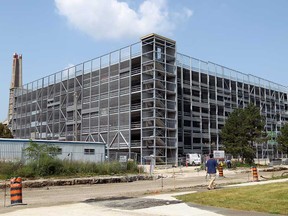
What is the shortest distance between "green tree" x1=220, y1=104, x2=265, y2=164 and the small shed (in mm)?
19986

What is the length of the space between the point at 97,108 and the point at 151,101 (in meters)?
13.6

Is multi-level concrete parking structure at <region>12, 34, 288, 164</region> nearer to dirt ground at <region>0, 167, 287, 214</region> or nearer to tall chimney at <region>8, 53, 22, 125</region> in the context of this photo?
tall chimney at <region>8, 53, 22, 125</region>

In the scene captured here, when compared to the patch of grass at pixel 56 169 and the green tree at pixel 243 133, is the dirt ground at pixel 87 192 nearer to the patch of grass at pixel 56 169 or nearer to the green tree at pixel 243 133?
the patch of grass at pixel 56 169

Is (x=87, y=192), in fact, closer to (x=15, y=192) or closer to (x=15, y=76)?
(x=15, y=192)

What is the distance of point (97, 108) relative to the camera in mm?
75125

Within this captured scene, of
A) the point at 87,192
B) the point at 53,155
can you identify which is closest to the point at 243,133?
the point at 53,155

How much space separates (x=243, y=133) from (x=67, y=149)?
26.6m

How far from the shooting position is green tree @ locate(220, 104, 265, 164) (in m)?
55.6

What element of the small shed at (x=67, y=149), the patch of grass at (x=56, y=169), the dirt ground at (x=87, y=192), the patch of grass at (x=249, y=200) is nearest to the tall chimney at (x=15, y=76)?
the small shed at (x=67, y=149)

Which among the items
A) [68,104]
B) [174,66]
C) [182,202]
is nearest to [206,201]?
[182,202]

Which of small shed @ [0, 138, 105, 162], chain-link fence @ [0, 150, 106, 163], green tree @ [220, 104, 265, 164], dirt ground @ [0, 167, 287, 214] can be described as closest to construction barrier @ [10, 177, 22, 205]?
dirt ground @ [0, 167, 287, 214]

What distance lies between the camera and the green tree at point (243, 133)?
5560cm

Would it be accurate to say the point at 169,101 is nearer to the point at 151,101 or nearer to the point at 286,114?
the point at 151,101

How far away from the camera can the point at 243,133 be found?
56250 millimetres
